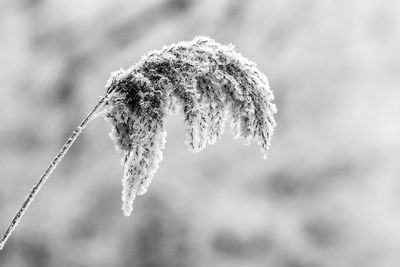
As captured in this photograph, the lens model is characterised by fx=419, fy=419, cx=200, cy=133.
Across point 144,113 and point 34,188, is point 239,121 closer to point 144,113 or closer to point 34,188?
point 144,113

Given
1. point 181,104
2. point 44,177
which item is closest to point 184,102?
point 181,104

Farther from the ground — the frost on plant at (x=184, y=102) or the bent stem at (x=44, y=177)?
the frost on plant at (x=184, y=102)

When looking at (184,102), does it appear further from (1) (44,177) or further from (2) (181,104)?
(1) (44,177)

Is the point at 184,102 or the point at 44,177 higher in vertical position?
the point at 184,102

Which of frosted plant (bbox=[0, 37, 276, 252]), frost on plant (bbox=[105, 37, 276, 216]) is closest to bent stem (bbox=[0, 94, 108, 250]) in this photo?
frosted plant (bbox=[0, 37, 276, 252])

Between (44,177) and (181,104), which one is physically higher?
(181,104)

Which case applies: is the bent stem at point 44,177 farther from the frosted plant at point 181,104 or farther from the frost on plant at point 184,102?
the frost on plant at point 184,102

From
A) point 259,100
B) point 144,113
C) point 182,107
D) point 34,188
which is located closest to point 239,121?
point 259,100

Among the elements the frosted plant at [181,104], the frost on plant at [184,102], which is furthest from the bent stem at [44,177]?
the frost on plant at [184,102]
